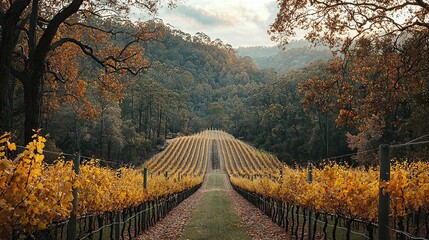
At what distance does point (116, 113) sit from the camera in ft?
179

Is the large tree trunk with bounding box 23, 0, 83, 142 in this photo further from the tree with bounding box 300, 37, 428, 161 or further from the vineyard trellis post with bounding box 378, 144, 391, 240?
the vineyard trellis post with bounding box 378, 144, 391, 240

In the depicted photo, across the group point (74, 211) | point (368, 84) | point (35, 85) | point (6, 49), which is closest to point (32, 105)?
point (35, 85)

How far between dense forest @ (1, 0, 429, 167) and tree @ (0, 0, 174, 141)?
0.20 feet

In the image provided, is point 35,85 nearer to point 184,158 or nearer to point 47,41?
point 47,41

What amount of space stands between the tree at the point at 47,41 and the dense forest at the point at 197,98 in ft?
0.20

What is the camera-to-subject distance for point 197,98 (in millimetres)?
164000

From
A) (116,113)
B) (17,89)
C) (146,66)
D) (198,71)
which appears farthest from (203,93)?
(146,66)

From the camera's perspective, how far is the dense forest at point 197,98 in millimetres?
12445

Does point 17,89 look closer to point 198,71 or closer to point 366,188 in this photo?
point 366,188

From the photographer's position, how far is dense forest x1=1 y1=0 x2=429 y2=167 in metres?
12.4

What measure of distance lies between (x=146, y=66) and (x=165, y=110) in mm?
84891

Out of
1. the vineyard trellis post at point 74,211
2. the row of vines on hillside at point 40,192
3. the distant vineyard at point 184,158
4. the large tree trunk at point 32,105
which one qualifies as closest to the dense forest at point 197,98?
the large tree trunk at point 32,105

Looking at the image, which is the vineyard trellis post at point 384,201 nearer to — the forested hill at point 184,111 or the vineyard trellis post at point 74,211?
the vineyard trellis post at point 74,211

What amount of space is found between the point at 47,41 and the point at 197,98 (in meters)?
154
